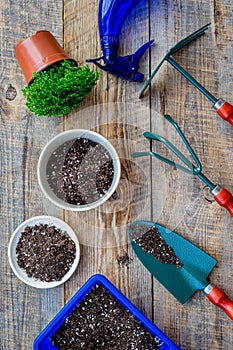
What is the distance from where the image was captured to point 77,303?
45.8 inches

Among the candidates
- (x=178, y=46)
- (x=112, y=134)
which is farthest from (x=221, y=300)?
(x=178, y=46)

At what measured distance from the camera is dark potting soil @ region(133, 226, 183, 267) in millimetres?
1208

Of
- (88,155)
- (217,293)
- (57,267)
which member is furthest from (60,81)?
(217,293)

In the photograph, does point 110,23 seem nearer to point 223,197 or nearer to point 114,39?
point 114,39

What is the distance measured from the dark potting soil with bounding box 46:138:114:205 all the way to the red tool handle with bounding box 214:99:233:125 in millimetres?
266

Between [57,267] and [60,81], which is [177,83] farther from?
[57,267]

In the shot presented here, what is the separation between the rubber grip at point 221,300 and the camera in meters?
1.15

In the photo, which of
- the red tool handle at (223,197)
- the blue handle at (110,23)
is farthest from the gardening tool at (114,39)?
the red tool handle at (223,197)

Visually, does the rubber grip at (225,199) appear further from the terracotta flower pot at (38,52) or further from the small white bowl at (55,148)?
the terracotta flower pot at (38,52)

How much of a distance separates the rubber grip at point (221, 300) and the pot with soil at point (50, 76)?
52 centimetres

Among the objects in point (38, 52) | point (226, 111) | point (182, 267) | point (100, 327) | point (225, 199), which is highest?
point (38, 52)

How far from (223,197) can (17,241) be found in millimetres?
476

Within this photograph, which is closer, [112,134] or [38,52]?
[38,52]

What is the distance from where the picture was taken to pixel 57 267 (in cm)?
120
